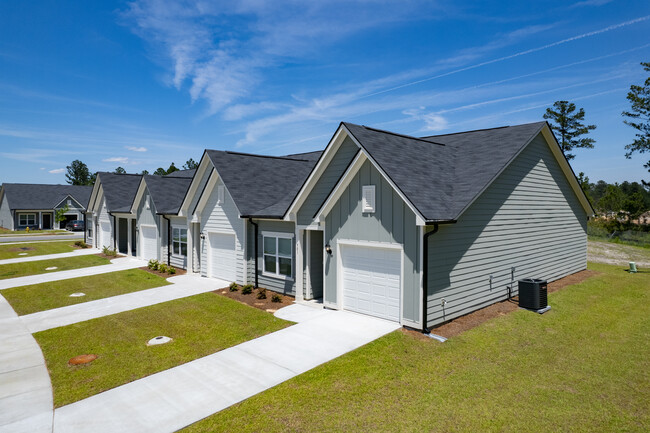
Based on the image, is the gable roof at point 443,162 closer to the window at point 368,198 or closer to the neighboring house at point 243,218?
the window at point 368,198

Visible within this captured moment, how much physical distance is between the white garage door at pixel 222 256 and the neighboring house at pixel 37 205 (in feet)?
143

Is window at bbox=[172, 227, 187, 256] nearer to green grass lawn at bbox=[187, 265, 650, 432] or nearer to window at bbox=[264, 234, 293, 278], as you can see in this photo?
window at bbox=[264, 234, 293, 278]

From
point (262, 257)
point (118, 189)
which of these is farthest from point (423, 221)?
point (118, 189)

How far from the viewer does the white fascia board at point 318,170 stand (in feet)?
40.5

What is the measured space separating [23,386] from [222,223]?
10330 millimetres

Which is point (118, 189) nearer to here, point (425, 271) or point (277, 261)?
point (277, 261)

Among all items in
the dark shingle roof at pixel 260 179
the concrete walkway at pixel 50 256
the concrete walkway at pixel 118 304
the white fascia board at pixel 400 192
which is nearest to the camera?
the white fascia board at pixel 400 192

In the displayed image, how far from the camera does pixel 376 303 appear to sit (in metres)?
11.4

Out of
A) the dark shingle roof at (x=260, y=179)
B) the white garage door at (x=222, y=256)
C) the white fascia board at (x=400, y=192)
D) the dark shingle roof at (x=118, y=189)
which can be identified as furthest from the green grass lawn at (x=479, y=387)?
the dark shingle roof at (x=118, y=189)

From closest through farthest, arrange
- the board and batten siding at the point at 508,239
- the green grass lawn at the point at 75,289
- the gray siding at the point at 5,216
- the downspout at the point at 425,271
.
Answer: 1. the downspout at the point at 425,271
2. the board and batten siding at the point at 508,239
3. the green grass lawn at the point at 75,289
4. the gray siding at the point at 5,216

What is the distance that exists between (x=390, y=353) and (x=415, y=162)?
20.6 ft

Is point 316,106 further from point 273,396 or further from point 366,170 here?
point 273,396

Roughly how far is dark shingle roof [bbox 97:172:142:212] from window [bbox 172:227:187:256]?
840 centimetres

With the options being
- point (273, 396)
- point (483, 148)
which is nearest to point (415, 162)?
point (483, 148)
